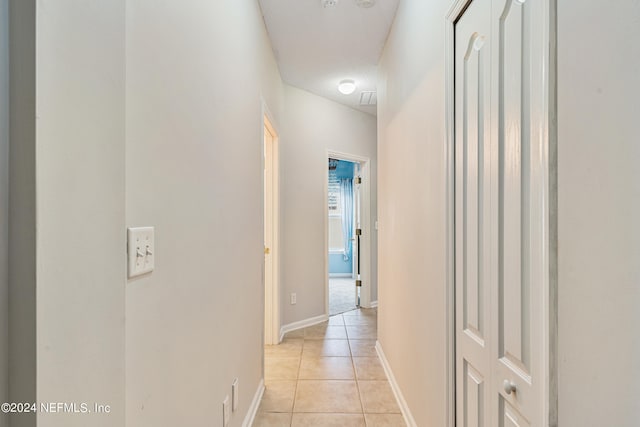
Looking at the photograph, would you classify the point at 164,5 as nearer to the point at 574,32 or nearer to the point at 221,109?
the point at 221,109

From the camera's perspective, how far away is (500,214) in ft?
3.29

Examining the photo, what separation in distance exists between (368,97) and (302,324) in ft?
9.36

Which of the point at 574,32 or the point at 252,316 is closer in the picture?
the point at 574,32

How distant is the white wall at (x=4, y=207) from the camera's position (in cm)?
45

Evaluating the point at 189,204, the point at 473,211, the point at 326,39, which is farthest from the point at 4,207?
the point at 326,39

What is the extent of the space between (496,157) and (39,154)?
3.62ft

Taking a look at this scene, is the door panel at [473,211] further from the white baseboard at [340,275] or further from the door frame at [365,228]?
the white baseboard at [340,275]

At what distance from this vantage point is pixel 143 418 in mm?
Result: 837

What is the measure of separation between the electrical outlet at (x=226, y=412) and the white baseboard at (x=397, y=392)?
3.41 feet

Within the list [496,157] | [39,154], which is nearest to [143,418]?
[39,154]

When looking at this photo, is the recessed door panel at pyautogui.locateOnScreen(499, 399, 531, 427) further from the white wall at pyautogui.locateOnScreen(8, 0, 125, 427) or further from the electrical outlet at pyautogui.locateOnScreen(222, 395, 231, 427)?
the electrical outlet at pyautogui.locateOnScreen(222, 395, 231, 427)

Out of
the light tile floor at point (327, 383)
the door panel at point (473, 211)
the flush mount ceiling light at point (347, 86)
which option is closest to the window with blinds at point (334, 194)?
the flush mount ceiling light at point (347, 86)

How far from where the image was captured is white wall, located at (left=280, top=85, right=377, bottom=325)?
12.0 feet

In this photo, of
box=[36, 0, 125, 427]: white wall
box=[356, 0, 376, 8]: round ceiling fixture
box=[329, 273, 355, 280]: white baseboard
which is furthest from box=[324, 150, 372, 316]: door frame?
box=[36, 0, 125, 427]: white wall
